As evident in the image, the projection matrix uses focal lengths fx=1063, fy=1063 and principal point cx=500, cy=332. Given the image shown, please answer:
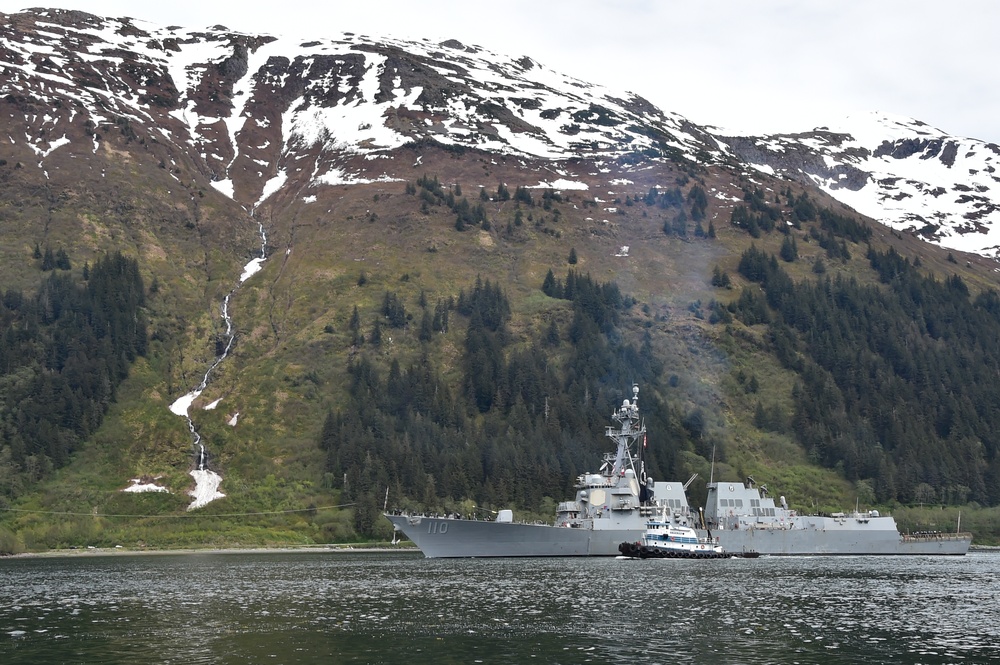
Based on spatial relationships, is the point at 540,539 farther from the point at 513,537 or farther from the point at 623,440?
the point at 623,440

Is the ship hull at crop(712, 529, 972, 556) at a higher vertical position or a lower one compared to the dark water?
higher

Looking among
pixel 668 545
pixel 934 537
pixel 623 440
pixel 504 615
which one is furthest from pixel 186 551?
pixel 934 537

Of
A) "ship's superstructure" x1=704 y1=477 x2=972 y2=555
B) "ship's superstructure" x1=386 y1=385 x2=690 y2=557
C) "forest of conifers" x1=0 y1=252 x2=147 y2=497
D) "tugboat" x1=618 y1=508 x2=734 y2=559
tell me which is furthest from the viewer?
"forest of conifers" x1=0 y1=252 x2=147 y2=497

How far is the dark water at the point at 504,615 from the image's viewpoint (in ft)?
162

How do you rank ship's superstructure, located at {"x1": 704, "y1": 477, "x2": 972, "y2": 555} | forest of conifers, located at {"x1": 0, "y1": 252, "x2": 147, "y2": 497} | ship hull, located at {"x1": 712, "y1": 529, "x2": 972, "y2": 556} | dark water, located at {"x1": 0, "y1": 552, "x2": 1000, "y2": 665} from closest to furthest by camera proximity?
dark water, located at {"x1": 0, "y1": 552, "x2": 1000, "y2": 665}, ship hull, located at {"x1": 712, "y1": 529, "x2": 972, "y2": 556}, ship's superstructure, located at {"x1": 704, "y1": 477, "x2": 972, "y2": 555}, forest of conifers, located at {"x1": 0, "y1": 252, "x2": 147, "y2": 497}

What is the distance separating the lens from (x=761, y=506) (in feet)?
460

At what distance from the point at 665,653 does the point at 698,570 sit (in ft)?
182

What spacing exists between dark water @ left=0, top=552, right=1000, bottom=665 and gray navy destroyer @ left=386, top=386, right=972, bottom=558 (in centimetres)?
1843

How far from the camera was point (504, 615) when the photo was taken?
63.5 meters

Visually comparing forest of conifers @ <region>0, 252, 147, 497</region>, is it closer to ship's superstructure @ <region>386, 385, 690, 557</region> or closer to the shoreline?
the shoreline

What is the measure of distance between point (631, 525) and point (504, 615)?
66.2m

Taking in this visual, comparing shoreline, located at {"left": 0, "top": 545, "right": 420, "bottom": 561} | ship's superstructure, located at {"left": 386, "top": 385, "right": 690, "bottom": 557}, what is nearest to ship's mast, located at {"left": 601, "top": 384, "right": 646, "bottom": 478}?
ship's superstructure, located at {"left": 386, "top": 385, "right": 690, "bottom": 557}

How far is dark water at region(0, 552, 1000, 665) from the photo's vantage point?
49438 millimetres

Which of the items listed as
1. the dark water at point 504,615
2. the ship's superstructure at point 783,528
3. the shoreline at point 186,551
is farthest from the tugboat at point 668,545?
the shoreline at point 186,551
